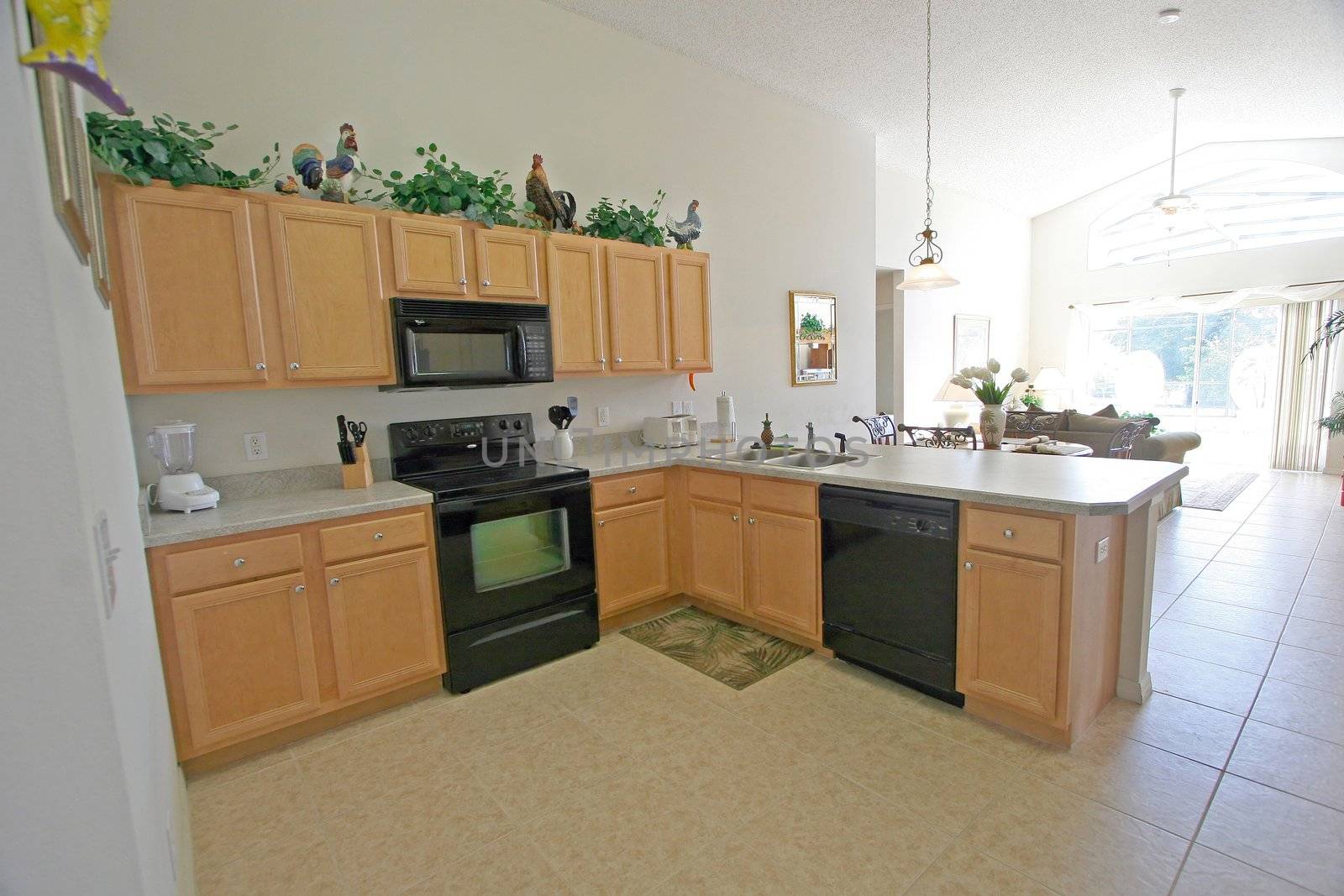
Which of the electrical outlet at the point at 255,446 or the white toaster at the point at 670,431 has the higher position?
the electrical outlet at the point at 255,446

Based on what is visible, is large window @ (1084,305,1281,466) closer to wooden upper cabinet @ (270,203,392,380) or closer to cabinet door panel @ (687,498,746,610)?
cabinet door panel @ (687,498,746,610)

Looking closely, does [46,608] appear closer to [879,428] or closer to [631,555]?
[631,555]

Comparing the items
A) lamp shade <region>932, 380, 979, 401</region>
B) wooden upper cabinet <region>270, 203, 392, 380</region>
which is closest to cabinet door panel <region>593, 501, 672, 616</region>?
wooden upper cabinet <region>270, 203, 392, 380</region>

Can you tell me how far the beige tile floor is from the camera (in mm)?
1705

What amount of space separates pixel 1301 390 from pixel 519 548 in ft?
29.9

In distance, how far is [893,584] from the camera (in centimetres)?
258

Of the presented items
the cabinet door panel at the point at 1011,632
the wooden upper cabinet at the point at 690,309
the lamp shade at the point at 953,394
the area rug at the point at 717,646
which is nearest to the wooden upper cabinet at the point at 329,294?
the wooden upper cabinet at the point at 690,309

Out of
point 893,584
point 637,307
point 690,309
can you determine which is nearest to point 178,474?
point 637,307

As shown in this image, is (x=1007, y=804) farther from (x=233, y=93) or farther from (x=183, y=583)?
(x=233, y=93)

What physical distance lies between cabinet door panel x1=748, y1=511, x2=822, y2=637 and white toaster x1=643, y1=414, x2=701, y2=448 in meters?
0.79

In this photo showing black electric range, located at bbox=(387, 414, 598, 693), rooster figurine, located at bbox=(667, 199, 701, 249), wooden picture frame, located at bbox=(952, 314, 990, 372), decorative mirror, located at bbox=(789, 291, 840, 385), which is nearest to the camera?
black electric range, located at bbox=(387, 414, 598, 693)

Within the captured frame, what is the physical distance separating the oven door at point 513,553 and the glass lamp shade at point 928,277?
7.33 ft

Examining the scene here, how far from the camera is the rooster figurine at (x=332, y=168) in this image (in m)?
2.54

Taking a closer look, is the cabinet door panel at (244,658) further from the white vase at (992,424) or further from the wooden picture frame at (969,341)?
the wooden picture frame at (969,341)
